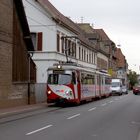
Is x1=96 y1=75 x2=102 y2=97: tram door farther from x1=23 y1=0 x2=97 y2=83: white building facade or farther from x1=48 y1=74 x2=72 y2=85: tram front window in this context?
x1=48 y1=74 x2=72 y2=85: tram front window

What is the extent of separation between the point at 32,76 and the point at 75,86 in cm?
445

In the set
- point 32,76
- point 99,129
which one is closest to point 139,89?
point 32,76

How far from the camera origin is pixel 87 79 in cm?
4072

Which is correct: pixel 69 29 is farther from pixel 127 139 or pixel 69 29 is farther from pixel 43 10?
pixel 127 139

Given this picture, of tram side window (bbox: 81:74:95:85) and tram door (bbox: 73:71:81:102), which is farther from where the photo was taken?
tram side window (bbox: 81:74:95:85)

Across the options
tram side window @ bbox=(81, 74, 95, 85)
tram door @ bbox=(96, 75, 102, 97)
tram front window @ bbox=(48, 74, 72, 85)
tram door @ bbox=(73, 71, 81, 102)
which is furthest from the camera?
tram door @ bbox=(96, 75, 102, 97)

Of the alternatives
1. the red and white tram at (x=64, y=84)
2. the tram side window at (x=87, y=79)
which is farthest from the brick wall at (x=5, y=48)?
the tram side window at (x=87, y=79)

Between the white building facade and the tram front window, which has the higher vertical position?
the white building facade

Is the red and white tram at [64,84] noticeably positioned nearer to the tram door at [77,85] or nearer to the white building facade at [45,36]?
the tram door at [77,85]

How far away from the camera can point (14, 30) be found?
33781mm

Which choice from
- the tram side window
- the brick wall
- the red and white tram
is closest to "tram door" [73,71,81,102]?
the red and white tram

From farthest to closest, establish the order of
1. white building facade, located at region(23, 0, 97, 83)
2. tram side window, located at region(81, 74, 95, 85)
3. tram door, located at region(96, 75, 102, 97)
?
white building facade, located at region(23, 0, 97, 83) < tram door, located at region(96, 75, 102, 97) < tram side window, located at region(81, 74, 95, 85)

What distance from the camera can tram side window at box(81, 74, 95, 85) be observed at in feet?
126

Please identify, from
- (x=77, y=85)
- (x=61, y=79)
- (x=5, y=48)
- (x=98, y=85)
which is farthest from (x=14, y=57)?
(x=98, y=85)
